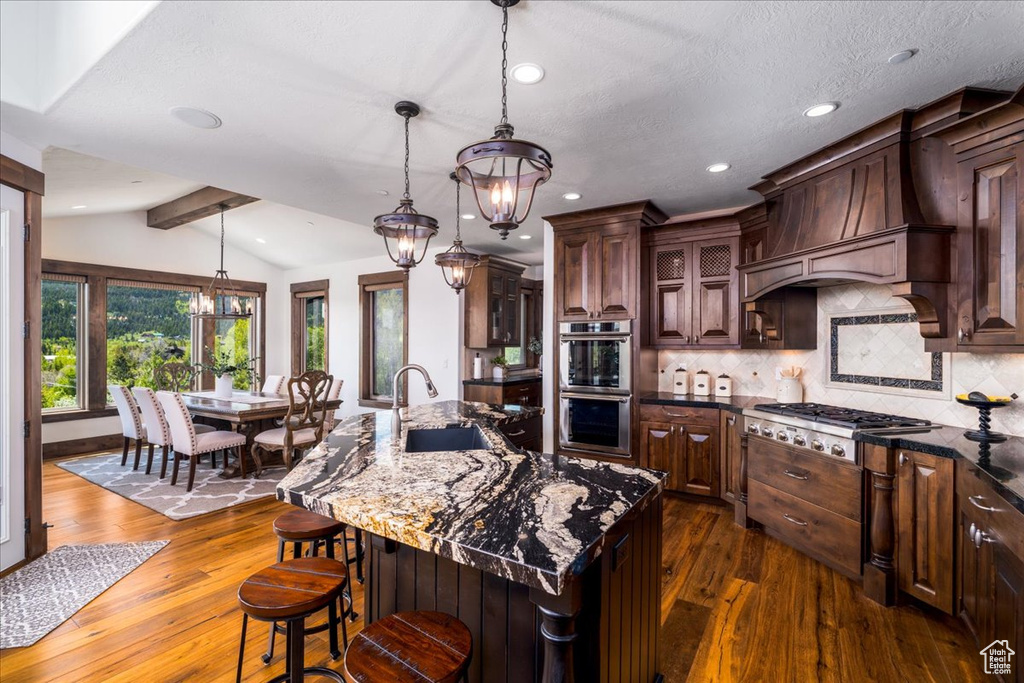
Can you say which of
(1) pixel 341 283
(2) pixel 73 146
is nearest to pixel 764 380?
(2) pixel 73 146

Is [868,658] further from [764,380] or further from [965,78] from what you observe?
[965,78]

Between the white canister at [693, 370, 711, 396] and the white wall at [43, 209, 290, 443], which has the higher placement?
the white wall at [43, 209, 290, 443]

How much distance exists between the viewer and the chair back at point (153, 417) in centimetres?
452

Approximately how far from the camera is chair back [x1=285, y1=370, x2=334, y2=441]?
4512mm

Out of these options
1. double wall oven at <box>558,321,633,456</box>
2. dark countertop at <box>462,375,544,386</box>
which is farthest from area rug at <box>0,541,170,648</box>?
double wall oven at <box>558,321,633,456</box>

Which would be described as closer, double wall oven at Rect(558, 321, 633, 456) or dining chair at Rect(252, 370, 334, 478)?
double wall oven at Rect(558, 321, 633, 456)

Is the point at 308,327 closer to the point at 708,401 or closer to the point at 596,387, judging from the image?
the point at 596,387

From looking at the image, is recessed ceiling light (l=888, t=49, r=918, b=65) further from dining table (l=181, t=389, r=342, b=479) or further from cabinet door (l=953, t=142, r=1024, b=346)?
dining table (l=181, t=389, r=342, b=479)

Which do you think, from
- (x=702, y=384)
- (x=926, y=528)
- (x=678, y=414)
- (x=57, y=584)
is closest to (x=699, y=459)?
(x=678, y=414)

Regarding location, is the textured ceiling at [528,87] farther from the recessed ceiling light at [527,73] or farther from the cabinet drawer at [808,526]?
the cabinet drawer at [808,526]

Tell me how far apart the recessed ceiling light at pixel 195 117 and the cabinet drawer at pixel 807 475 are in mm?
3888

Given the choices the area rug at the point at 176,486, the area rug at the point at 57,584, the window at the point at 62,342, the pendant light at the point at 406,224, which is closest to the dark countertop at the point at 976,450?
the pendant light at the point at 406,224

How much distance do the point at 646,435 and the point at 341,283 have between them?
5.29m

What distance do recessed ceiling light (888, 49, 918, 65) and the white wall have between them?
7950mm
